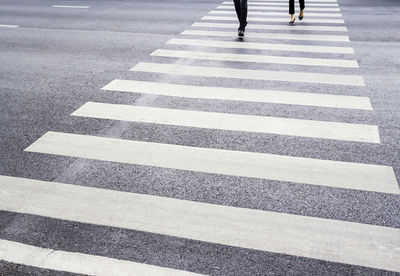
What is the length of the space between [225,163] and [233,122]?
1149mm

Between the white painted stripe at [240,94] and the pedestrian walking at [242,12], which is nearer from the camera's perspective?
the white painted stripe at [240,94]

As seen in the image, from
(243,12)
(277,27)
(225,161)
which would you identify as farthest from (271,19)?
(225,161)

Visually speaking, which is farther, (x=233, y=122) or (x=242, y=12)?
(x=242, y=12)

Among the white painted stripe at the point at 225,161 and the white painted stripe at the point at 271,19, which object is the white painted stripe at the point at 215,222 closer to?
the white painted stripe at the point at 225,161

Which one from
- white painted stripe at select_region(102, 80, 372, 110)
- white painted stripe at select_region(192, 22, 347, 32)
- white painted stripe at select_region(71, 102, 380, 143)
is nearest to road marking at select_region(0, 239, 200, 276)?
white painted stripe at select_region(71, 102, 380, 143)

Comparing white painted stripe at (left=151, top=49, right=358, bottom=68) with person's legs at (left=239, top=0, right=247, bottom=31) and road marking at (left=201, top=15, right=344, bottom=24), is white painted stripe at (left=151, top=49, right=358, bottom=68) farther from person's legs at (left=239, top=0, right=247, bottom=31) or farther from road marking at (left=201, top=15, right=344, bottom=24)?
road marking at (left=201, top=15, right=344, bottom=24)

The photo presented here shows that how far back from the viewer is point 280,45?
31.7ft

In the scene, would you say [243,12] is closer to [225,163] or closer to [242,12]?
[242,12]

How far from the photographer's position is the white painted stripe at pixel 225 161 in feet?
15.0

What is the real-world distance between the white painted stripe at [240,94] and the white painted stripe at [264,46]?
2.68 meters

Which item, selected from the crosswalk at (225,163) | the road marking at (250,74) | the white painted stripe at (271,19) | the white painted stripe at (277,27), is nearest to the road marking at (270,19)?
the white painted stripe at (271,19)

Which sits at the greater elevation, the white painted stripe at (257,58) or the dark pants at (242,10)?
the dark pants at (242,10)

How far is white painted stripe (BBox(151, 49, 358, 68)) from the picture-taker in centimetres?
839

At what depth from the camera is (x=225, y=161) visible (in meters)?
4.98
